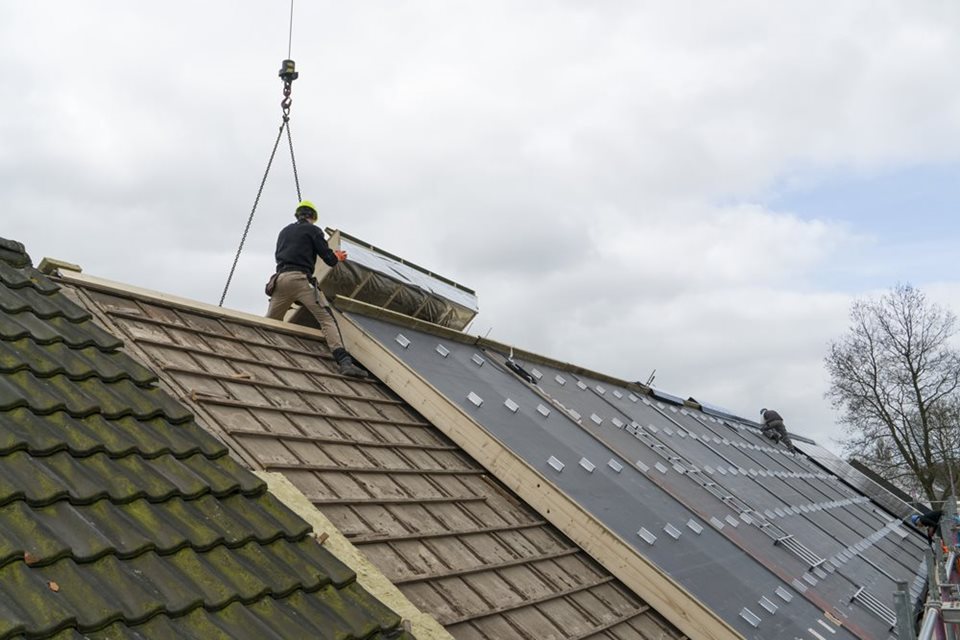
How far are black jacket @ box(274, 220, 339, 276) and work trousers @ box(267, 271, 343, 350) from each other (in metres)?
0.12

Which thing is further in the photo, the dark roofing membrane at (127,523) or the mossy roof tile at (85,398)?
the mossy roof tile at (85,398)

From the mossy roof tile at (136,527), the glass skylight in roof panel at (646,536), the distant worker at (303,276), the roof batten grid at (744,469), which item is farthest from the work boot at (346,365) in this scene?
the roof batten grid at (744,469)

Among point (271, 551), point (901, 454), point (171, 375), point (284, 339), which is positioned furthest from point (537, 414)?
→ point (901, 454)

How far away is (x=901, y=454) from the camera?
104ft

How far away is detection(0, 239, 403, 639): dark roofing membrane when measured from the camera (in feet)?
8.21

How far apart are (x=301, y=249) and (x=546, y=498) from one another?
11.7ft

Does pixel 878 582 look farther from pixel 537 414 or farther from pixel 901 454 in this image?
pixel 901 454

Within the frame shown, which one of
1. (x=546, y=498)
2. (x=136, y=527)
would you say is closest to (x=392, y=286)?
(x=546, y=498)

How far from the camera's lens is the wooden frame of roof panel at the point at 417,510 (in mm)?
4316

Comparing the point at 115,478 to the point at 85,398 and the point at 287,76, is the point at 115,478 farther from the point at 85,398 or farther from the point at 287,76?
the point at 287,76

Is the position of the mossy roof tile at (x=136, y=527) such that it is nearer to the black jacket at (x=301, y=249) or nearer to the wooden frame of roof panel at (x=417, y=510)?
the wooden frame of roof panel at (x=417, y=510)

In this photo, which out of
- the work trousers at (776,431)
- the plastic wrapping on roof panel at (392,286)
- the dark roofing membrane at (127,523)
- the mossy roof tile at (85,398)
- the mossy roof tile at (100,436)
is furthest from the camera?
the work trousers at (776,431)

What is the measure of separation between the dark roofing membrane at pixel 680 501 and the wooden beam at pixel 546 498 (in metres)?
0.12

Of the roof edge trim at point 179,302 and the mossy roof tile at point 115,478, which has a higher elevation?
the roof edge trim at point 179,302
